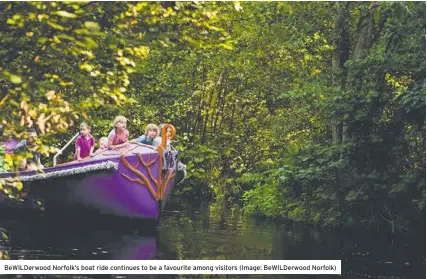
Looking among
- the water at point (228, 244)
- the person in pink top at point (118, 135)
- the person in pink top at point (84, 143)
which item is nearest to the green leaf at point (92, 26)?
the water at point (228, 244)

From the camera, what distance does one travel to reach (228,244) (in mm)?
13367

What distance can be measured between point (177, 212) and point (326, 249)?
886cm

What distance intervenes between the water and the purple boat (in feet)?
1.42

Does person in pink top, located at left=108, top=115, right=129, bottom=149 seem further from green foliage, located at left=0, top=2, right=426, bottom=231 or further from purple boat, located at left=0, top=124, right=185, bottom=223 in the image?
green foliage, located at left=0, top=2, right=426, bottom=231

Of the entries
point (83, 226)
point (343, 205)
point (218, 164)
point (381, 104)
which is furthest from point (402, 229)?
point (218, 164)

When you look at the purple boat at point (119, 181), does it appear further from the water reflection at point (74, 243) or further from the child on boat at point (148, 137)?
the child on boat at point (148, 137)

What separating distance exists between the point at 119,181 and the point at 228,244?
3.43 meters

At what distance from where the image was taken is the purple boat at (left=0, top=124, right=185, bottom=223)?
628 inches

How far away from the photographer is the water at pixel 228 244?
37.8 feet

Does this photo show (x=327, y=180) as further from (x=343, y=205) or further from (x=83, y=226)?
(x=83, y=226)
